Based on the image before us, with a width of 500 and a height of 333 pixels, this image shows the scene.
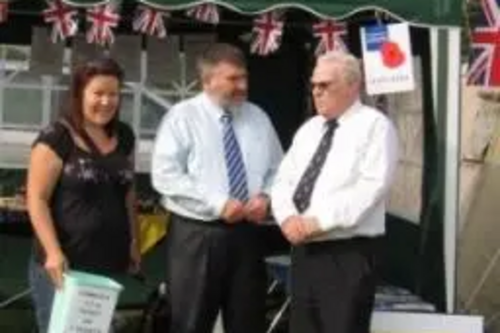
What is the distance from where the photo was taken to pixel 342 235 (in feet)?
14.0

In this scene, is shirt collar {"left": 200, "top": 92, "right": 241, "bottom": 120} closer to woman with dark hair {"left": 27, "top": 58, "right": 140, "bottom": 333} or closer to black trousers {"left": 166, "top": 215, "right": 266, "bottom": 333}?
black trousers {"left": 166, "top": 215, "right": 266, "bottom": 333}

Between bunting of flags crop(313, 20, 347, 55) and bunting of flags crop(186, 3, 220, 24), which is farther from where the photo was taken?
bunting of flags crop(313, 20, 347, 55)

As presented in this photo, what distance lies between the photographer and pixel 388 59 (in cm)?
490

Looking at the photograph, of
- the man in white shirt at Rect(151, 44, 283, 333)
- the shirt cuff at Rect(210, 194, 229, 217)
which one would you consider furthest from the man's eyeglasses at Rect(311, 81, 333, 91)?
the shirt cuff at Rect(210, 194, 229, 217)

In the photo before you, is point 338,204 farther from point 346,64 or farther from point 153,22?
point 153,22

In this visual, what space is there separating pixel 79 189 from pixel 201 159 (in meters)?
0.69

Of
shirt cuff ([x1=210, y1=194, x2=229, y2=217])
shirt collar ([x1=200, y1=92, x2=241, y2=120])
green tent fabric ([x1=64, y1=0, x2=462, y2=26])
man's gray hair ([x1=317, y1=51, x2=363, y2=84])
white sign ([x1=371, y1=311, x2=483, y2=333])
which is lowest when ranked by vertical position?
white sign ([x1=371, y1=311, x2=483, y2=333])

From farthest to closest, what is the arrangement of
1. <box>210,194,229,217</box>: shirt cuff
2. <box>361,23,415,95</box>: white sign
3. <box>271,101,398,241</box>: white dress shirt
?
1. <box>361,23,415,95</box>: white sign
2. <box>210,194,229,217</box>: shirt cuff
3. <box>271,101,398,241</box>: white dress shirt

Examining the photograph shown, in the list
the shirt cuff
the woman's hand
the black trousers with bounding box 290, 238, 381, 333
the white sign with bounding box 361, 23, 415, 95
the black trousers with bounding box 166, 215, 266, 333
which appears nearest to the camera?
the woman's hand

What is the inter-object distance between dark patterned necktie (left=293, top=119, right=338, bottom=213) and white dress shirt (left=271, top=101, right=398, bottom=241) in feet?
0.07

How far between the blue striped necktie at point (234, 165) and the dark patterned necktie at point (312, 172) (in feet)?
0.86

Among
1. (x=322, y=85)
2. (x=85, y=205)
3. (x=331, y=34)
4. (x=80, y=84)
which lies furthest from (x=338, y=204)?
(x=331, y=34)

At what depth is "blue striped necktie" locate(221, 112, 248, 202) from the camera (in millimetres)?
4512

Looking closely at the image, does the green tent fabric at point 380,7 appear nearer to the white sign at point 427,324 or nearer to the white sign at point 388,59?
the white sign at point 388,59
